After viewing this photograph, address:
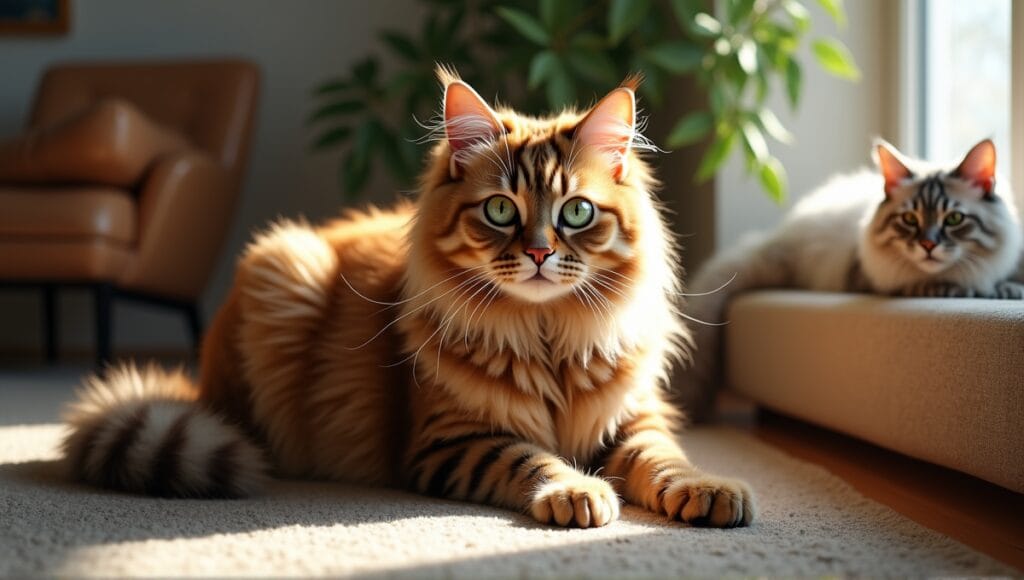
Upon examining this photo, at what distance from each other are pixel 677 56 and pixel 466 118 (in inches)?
51.4

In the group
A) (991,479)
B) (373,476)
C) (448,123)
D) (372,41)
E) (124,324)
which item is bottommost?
(124,324)

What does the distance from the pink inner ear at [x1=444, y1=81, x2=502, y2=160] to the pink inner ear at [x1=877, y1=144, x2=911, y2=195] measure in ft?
2.92

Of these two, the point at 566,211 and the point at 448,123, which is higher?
the point at 448,123

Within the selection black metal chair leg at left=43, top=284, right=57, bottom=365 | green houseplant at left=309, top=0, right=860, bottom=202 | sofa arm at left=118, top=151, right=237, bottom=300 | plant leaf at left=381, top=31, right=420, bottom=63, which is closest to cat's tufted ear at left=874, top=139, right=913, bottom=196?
green houseplant at left=309, top=0, right=860, bottom=202

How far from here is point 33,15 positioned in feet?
16.0

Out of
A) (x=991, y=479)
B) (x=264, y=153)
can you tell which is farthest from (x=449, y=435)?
(x=264, y=153)

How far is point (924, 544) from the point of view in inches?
52.9

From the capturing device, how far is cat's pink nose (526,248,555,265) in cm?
146

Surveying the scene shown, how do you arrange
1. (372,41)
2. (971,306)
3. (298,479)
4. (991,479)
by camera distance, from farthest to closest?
(372,41) < (298,479) < (971,306) < (991,479)

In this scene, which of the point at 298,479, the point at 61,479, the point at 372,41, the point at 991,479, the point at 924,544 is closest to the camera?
the point at 924,544

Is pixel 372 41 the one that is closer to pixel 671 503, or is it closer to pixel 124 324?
pixel 124 324

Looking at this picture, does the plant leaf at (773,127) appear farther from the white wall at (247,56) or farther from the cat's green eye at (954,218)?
the white wall at (247,56)

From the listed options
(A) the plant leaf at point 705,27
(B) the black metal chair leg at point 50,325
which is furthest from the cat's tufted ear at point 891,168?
(B) the black metal chair leg at point 50,325

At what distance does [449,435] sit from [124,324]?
3.88m
